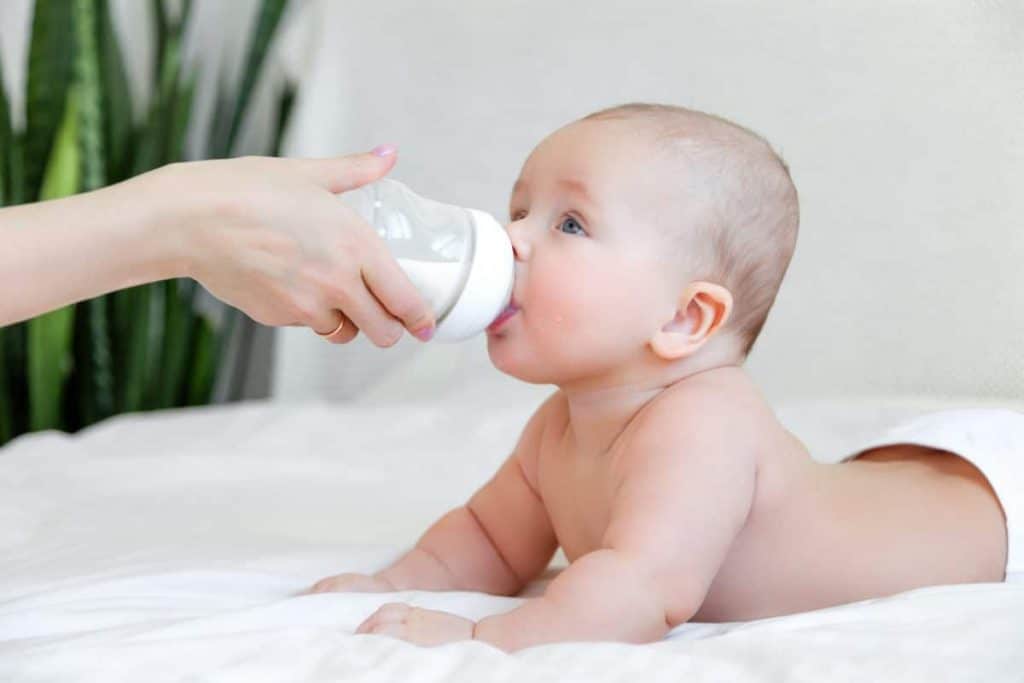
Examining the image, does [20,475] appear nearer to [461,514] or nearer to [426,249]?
[461,514]

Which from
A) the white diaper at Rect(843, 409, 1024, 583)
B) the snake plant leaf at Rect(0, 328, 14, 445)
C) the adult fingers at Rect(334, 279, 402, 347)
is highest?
the adult fingers at Rect(334, 279, 402, 347)

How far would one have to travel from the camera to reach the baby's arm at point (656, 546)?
0.87 meters

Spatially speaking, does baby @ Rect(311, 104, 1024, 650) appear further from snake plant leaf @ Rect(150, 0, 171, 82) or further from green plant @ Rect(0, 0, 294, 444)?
snake plant leaf @ Rect(150, 0, 171, 82)

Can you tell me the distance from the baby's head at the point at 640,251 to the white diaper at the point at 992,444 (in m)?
0.22

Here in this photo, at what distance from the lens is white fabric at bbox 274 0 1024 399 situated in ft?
4.47

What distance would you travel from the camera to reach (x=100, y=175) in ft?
7.47

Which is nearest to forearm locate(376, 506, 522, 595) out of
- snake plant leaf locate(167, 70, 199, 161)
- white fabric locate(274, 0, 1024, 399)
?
white fabric locate(274, 0, 1024, 399)

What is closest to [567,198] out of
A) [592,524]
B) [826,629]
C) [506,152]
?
[592,524]

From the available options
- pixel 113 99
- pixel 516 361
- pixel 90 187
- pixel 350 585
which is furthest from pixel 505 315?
pixel 113 99

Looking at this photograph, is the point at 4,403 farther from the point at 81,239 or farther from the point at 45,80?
the point at 81,239

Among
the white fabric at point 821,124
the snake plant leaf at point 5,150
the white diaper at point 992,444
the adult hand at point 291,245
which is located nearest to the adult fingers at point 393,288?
the adult hand at point 291,245

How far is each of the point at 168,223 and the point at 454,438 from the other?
868 mm

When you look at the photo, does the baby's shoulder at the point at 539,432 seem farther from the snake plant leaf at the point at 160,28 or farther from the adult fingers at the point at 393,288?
the snake plant leaf at the point at 160,28

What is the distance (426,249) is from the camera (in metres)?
0.96
